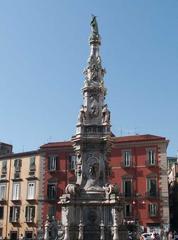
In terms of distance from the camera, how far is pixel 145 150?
5534cm

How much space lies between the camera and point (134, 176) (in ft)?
179

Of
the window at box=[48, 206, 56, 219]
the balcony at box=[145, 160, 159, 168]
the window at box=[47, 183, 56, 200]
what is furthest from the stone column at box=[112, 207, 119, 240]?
the window at box=[47, 183, 56, 200]

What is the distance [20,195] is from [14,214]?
263 cm

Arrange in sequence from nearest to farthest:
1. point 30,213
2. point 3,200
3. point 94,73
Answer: point 94,73 < point 30,213 < point 3,200

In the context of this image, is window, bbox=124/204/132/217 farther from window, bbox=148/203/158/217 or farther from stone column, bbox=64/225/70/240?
stone column, bbox=64/225/70/240

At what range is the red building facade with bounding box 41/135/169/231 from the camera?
52531mm

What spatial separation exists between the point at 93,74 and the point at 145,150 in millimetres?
20032

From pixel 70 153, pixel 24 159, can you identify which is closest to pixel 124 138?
pixel 70 153

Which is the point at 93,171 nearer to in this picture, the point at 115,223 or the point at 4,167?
the point at 115,223

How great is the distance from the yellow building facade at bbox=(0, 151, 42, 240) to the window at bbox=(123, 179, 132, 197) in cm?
1153

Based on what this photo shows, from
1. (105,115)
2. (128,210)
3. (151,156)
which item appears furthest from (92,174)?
(151,156)

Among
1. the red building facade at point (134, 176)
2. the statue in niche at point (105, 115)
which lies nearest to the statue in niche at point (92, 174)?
the statue in niche at point (105, 115)

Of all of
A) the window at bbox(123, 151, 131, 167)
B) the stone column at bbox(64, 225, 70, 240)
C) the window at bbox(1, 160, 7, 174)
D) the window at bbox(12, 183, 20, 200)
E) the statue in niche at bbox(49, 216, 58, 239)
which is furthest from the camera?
the window at bbox(1, 160, 7, 174)

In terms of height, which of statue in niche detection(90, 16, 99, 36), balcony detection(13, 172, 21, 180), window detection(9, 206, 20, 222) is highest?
statue in niche detection(90, 16, 99, 36)
